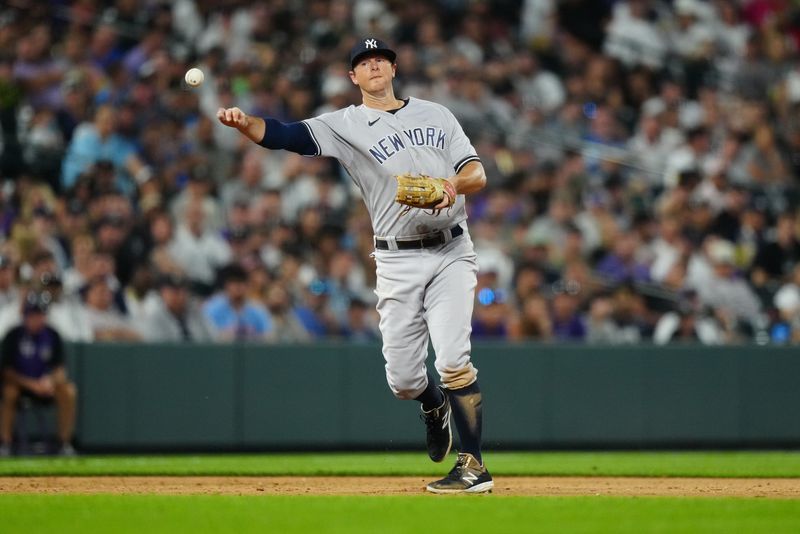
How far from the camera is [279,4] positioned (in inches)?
611

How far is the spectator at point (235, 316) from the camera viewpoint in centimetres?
1230

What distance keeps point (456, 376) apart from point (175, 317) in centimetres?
557

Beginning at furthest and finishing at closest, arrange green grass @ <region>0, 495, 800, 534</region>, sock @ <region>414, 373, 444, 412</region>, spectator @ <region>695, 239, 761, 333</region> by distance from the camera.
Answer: spectator @ <region>695, 239, 761, 333</region>
sock @ <region>414, 373, 444, 412</region>
green grass @ <region>0, 495, 800, 534</region>

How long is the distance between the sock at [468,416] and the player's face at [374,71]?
67.2 inches

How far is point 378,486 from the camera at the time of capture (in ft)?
25.8

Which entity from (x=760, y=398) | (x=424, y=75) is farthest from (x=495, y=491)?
(x=424, y=75)

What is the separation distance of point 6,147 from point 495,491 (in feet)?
23.2

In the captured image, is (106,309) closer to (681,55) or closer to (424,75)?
(424,75)

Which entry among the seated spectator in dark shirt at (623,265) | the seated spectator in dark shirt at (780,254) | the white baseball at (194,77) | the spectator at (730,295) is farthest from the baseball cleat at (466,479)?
the seated spectator in dark shirt at (780,254)

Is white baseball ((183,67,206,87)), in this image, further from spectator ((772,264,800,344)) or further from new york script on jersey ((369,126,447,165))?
spectator ((772,264,800,344))

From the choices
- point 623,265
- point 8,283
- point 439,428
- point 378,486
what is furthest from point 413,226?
point 623,265

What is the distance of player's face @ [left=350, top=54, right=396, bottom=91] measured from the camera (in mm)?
7293

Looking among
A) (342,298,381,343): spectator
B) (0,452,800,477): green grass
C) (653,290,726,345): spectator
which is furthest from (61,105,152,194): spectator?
(653,290,726,345): spectator

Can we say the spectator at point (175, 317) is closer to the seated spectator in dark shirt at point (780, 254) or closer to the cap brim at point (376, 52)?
the cap brim at point (376, 52)
